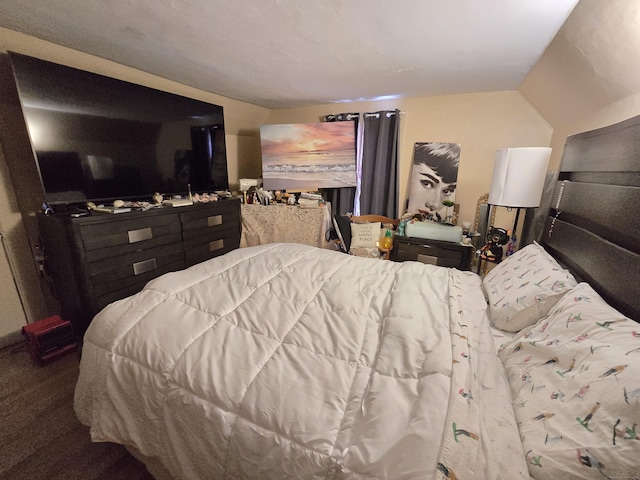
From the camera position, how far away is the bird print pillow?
22.4 inches

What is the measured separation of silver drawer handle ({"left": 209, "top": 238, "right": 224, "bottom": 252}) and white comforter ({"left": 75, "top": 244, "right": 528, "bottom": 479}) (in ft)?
4.74

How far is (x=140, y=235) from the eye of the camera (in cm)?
212

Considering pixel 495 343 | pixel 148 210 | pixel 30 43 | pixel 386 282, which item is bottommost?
pixel 495 343

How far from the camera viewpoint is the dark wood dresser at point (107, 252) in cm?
181

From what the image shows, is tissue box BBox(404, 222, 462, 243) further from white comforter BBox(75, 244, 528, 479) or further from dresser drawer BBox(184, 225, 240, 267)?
dresser drawer BBox(184, 225, 240, 267)

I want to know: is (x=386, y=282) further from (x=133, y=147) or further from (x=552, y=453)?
(x=133, y=147)

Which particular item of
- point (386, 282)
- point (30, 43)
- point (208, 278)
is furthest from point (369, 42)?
point (30, 43)

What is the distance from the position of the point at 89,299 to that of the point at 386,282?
204 cm

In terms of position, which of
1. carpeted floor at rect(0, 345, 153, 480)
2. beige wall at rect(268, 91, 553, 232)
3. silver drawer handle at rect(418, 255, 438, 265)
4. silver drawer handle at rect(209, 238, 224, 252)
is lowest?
carpeted floor at rect(0, 345, 153, 480)

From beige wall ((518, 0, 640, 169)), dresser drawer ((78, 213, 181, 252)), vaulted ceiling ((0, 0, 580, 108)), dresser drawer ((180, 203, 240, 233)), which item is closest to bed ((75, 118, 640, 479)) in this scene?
beige wall ((518, 0, 640, 169))

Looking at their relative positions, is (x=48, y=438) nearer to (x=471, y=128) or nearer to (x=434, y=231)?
(x=434, y=231)

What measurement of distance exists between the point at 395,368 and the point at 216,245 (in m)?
2.43

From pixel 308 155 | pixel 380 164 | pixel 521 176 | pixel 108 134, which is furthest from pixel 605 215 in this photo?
pixel 108 134

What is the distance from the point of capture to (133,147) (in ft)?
7.20
